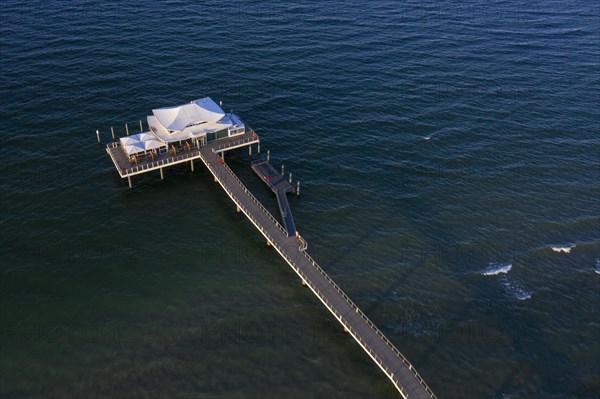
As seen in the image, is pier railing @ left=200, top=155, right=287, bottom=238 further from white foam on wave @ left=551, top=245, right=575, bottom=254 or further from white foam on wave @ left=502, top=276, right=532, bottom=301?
white foam on wave @ left=551, top=245, right=575, bottom=254

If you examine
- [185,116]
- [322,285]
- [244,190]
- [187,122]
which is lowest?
[322,285]

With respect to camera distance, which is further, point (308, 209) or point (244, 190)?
point (308, 209)

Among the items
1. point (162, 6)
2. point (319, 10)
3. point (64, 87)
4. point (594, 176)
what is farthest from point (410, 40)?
point (64, 87)

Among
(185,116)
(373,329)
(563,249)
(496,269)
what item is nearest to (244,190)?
(185,116)

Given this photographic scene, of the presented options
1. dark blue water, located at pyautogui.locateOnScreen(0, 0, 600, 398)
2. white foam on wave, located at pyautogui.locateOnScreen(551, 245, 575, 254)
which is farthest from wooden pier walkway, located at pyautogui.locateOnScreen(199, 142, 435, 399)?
white foam on wave, located at pyautogui.locateOnScreen(551, 245, 575, 254)

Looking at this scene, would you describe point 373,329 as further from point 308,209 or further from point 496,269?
point 308,209

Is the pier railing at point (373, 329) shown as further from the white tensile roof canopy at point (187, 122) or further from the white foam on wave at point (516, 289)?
the white tensile roof canopy at point (187, 122)

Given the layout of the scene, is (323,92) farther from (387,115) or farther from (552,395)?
(552,395)
